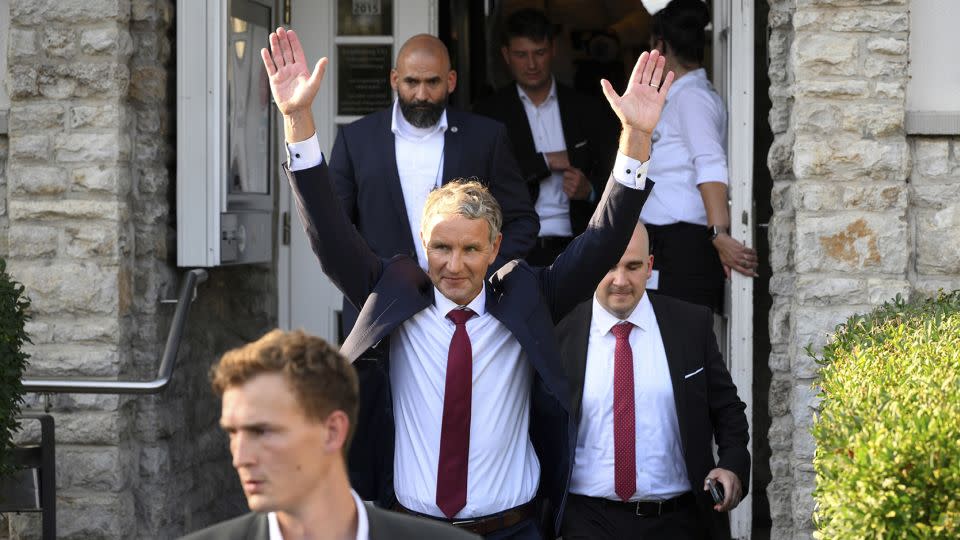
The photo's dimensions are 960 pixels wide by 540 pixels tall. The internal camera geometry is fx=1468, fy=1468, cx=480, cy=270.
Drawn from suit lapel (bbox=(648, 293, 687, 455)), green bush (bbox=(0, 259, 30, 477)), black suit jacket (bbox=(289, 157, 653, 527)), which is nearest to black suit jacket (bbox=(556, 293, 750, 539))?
suit lapel (bbox=(648, 293, 687, 455))

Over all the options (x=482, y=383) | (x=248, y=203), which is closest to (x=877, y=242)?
(x=482, y=383)

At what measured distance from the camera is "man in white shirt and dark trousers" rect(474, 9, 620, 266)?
24.7 feet

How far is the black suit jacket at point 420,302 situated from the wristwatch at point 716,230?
229 centimetres

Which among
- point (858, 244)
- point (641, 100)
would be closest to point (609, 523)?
point (641, 100)

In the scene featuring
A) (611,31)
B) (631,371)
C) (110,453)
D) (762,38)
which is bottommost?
(110,453)

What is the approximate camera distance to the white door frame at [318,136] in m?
7.82

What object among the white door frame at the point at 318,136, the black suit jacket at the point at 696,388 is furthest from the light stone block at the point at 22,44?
the black suit jacket at the point at 696,388

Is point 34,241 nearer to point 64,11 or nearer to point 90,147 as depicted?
point 90,147

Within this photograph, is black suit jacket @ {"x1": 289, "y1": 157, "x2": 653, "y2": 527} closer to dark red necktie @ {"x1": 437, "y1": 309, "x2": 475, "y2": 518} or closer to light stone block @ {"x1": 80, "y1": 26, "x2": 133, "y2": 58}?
dark red necktie @ {"x1": 437, "y1": 309, "x2": 475, "y2": 518}

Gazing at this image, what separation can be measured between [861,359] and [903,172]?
2.00 m

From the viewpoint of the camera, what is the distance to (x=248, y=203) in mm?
7203

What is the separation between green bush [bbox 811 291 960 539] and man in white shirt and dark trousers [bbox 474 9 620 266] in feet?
11.3

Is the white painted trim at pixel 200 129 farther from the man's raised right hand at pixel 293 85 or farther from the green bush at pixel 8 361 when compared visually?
the man's raised right hand at pixel 293 85

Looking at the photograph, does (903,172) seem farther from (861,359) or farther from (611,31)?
(611,31)
